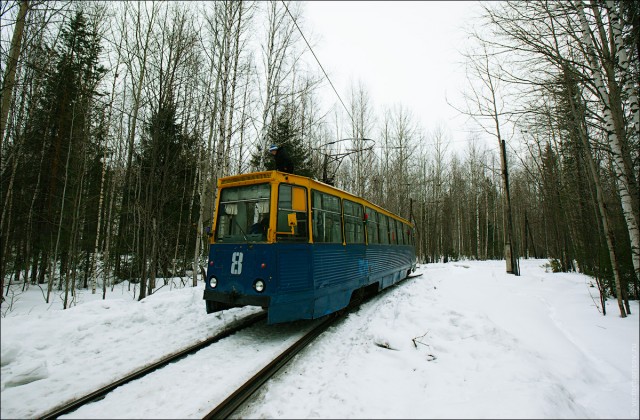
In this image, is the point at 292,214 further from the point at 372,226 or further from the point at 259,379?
the point at 372,226

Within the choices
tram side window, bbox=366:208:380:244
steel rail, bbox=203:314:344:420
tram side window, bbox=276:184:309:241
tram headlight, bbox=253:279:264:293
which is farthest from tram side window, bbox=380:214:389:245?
tram headlight, bbox=253:279:264:293

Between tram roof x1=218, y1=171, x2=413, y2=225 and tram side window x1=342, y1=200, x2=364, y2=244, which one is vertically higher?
tram roof x1=218, y1=171, x2=413, y2=225

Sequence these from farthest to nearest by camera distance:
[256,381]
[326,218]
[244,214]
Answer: [326,218]
[244,214]
[256,381]

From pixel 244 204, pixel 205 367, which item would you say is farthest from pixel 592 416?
pixel 244 204

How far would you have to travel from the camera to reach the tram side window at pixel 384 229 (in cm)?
996

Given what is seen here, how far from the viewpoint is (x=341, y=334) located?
18.4 feet

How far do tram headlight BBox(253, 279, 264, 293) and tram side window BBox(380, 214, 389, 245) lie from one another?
5.70 metres

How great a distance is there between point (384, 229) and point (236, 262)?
635 cm

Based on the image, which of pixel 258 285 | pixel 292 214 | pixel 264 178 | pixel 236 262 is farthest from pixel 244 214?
pixel 258 285

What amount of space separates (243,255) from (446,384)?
12.3 feet

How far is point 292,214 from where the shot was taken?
17.3 feet

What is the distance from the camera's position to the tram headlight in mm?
5020

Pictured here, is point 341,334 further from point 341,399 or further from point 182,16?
point 182,16

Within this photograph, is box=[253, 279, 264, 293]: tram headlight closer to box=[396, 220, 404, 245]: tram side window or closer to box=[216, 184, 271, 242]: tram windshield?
box=[216, 184, 271, 242]: tram windshield
